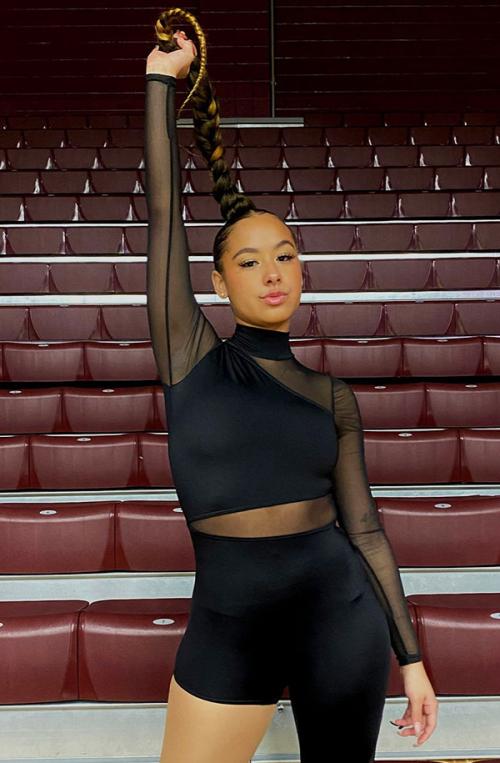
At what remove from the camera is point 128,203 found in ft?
8.18

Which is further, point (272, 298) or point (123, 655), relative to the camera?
point (123, 655)

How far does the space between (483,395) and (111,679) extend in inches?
35.1

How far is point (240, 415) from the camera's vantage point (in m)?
0.42

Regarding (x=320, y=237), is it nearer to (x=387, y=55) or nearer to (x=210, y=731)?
(x=387, y=55)

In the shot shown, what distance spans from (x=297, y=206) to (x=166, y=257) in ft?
6.85

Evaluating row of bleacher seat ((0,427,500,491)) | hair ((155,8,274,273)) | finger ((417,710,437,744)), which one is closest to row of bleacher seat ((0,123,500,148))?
row of bleacher seat ((0,427,500,491))

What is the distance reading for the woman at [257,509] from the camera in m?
0.41

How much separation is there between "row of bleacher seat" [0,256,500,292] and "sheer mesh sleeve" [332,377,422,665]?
1650 millimetres

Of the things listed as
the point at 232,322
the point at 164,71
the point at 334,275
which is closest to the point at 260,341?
the point at 164,71

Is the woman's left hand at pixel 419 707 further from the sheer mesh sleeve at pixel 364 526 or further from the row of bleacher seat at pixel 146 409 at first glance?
the row of bleacher seat at pixel 146 409

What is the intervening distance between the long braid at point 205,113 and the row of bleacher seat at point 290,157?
247 cm

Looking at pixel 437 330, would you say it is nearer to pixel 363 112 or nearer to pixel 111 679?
pixel 111 679

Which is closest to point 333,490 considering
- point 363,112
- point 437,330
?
point 437,330

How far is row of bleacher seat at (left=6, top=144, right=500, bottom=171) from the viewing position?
2.88 metres
